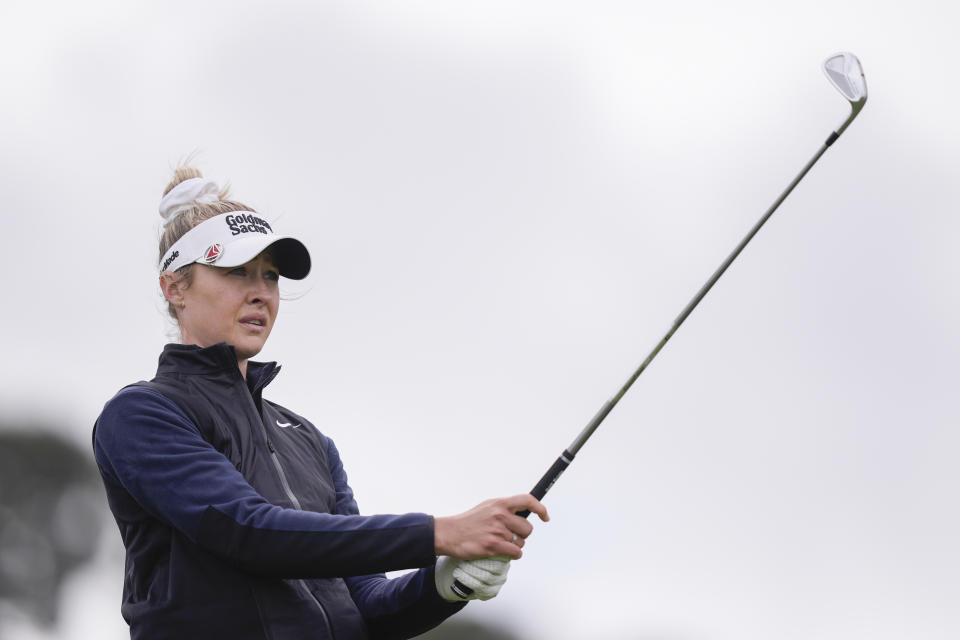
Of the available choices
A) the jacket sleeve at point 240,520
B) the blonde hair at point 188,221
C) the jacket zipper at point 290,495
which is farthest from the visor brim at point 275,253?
the jacket sleeve at point 240,520

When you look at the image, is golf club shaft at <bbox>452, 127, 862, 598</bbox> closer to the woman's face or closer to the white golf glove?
the white golf glove

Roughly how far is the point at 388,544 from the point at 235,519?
0.49 m

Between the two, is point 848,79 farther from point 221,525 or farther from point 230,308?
point 221,525

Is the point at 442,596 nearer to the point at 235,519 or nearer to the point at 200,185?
the point at 235,519

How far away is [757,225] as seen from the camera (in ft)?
16.5

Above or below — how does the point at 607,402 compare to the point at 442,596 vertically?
above

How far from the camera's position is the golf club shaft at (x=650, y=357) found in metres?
4.70

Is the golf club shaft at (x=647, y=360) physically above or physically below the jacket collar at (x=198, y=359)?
above

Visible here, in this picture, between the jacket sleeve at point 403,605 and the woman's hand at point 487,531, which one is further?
the jacket sleeve at point 403,605

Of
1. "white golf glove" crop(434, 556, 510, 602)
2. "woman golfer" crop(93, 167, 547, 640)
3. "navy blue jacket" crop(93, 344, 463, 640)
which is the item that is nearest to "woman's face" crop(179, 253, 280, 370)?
"woman golfer" crop(93, 167, 547, 640)

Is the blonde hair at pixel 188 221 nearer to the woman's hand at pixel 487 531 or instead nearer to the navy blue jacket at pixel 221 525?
the navy blue jacket at pixel 221 525

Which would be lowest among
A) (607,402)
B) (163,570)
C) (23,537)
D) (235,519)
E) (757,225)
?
(23,537)

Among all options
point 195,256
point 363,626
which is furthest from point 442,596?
point 195,256

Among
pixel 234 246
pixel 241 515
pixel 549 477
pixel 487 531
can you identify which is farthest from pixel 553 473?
pixel 234 246
